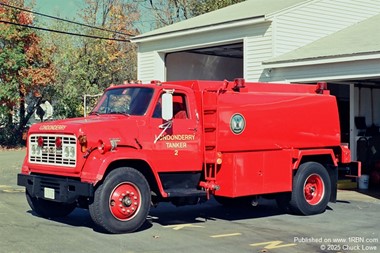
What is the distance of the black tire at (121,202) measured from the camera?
880cm

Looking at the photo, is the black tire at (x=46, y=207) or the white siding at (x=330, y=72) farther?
the white siding at (x=330, y=72)

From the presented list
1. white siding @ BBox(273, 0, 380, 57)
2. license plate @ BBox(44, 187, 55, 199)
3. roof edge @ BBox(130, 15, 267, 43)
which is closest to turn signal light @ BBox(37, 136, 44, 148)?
license plate @ BBox(44, 187, 55, 199)

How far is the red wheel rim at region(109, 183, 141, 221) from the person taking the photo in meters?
8.98

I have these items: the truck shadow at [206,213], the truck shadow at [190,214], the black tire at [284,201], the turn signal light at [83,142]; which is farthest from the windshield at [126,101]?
the black tire at [284,201]

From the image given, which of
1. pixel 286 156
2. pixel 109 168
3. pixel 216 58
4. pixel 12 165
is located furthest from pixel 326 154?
pixel 12 165

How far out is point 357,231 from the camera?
31.8 feet

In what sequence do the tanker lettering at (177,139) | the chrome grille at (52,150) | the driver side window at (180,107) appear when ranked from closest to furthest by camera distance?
the chrome grille at (52,150) → the tanker lettering at (177,139) → the driver side window at (180,107)

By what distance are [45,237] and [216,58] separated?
50.2ft

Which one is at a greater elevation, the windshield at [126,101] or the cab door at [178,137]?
the windshield at [126,101]

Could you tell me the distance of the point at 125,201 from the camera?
9055mm

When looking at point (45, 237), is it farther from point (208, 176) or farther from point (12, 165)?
point (12, 165)

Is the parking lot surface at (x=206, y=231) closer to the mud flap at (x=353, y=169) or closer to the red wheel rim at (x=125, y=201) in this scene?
the red wheel rim at (x=125, y=201)

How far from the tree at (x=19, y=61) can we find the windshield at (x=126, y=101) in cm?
2127

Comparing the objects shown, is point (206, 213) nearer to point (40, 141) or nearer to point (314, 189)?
point (314, 189)
